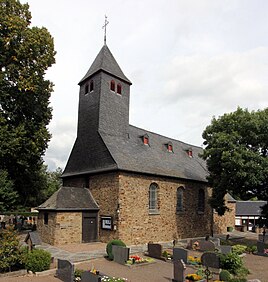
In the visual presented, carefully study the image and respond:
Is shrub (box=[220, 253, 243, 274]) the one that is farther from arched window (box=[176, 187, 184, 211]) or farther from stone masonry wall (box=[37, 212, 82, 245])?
arched window (box=[176, 187, 184, 211])

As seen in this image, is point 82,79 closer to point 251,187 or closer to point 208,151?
point 208,151

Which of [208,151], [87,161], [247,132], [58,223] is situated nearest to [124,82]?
[87,161]

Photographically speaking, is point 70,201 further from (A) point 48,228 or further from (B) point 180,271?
(B) point 180,271

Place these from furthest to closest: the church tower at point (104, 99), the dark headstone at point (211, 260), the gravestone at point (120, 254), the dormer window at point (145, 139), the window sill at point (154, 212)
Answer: the dormer window at point (145, 139) → the church tower at point (104, 99) → the window sill at point (154, 212) → the gravestone at point (120, 254) → the dark headstone at point (211, 260)

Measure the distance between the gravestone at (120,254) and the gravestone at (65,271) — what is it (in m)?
4.01

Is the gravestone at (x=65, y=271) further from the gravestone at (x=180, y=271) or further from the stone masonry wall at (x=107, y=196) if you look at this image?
the stone masonry wall at (x=107, y=196)

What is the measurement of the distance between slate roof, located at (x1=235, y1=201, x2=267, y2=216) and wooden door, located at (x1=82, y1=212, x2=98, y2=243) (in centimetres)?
2931

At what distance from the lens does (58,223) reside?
2056 centimetres

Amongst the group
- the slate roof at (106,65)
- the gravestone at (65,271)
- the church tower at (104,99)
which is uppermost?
the slate roof at (106,65)

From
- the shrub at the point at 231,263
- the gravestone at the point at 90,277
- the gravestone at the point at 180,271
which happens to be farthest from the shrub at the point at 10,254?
the shrub at the point at 231,263

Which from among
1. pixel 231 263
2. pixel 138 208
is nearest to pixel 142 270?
pixel 231 263

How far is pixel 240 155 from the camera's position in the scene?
68.1 feet

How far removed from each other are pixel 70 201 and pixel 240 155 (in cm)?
1322

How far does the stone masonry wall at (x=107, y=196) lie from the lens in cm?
2164
